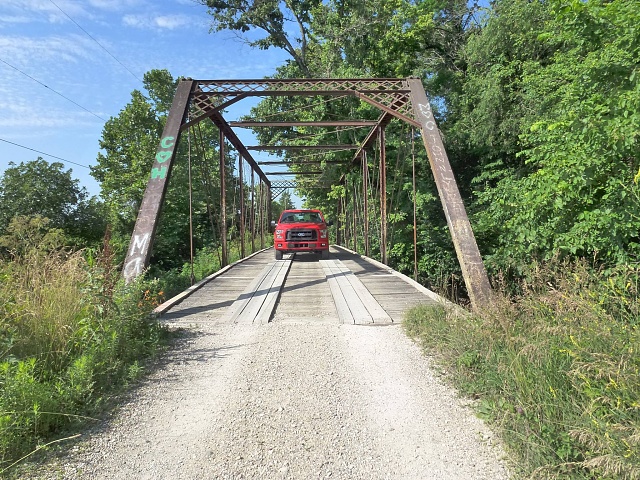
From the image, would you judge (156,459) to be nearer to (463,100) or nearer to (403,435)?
(403,435)

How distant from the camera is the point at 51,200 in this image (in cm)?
2555

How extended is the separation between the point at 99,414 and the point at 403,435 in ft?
7.39

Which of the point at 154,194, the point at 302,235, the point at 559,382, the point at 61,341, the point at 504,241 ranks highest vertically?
the point at 154,194

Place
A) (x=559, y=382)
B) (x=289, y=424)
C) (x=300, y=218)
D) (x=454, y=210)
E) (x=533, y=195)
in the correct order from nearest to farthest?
(x=559, y=382)
(x=289, y=424)
(x=454, y=210)
(x=533, y=195)
(x=300, y=218)

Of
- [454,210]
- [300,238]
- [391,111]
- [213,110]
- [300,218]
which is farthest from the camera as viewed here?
[300,218]

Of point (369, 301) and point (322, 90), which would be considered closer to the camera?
point (369, 301)

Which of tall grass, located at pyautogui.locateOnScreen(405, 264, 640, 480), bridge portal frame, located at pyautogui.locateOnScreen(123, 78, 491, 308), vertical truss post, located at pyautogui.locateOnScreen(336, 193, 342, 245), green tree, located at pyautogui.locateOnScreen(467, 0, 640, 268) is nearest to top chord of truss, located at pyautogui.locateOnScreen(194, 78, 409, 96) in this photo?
bridge portal frame, located at pyautogui.locateOnScreen(123, 78, 491, 308)

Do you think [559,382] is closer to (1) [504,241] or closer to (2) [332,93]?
(2) [332,93]

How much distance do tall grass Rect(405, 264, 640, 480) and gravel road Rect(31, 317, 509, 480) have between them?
0.21 meters

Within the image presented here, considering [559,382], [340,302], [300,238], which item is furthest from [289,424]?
[300,238]

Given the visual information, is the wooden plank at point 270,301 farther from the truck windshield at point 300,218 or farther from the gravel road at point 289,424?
the truck windshield at point 300,218

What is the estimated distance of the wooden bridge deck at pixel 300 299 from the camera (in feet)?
18.6

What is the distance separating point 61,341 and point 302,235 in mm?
10393

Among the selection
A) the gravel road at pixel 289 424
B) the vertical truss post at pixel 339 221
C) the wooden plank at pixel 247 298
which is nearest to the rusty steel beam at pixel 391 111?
the wooden plank at pixel 247 298
